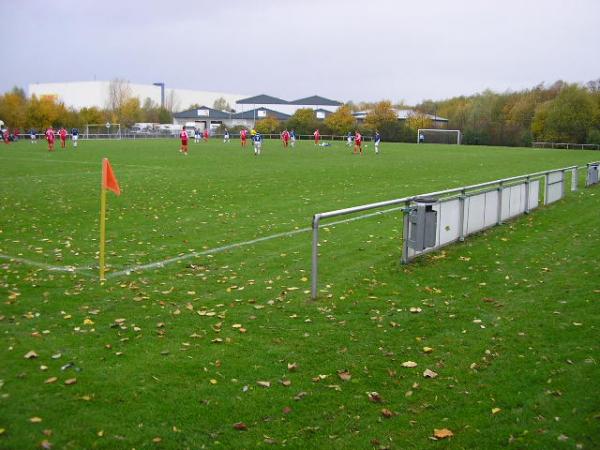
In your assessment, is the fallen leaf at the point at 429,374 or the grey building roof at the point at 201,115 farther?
the grey building roof at the point at 201,115

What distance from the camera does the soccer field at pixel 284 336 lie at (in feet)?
16.3

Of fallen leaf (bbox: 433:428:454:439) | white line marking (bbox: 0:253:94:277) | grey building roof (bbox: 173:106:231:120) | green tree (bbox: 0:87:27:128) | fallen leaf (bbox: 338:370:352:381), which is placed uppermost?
grey building roof (bbox: 173:106:231:120)

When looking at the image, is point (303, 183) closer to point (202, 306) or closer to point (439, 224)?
point (439, 224)

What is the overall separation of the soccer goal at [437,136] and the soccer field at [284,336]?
6995cm

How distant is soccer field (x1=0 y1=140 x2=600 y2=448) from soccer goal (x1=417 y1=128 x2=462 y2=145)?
230 ft

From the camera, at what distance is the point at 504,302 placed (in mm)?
8250

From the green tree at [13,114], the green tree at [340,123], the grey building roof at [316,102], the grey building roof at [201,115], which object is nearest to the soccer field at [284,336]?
the green tree at [13,114]

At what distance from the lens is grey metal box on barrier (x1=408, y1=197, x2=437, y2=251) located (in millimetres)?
10266

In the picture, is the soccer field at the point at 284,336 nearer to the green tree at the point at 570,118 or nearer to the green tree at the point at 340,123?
the green tree at the point at 570,118

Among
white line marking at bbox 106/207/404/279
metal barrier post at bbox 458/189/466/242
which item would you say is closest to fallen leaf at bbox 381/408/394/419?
white line marking at bbox 106/207/404/279

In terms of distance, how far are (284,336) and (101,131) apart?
84.7 m

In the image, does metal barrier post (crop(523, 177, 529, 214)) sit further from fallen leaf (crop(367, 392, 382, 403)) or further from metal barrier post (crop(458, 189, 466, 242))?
fallen leaf (crop(367, 392, 382, 403))

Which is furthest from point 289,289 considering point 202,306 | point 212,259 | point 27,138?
point 27,138

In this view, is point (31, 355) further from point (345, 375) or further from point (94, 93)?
point (94, 93)
